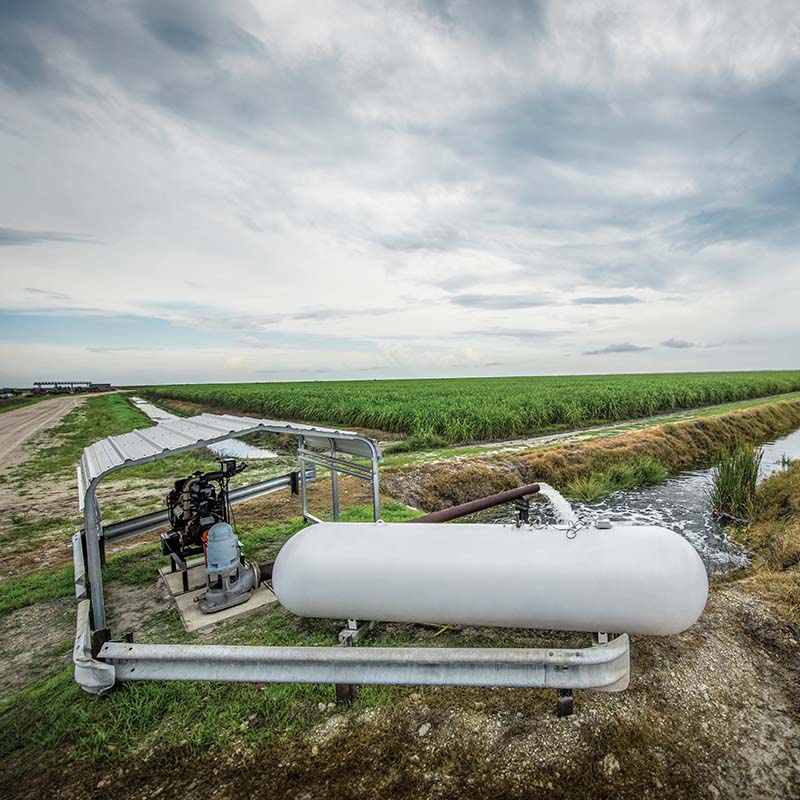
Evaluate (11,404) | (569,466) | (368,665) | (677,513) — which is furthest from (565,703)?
(11,404)

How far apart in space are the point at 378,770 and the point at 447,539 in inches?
58.3

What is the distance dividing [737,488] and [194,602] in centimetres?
975

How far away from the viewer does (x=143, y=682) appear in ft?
11.7

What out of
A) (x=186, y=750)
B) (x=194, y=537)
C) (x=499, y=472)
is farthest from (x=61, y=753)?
(x=499, y=472)

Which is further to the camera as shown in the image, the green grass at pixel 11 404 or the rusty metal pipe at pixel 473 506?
the green grass at pixel 11 404

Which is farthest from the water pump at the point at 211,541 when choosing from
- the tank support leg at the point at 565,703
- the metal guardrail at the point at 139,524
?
the tank support leg at the point at 565,703

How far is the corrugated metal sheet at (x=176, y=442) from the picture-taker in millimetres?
3873

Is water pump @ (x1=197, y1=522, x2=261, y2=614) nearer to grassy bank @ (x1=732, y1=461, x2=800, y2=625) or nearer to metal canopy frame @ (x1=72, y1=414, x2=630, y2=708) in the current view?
metal canopy frame @ (x1=72, y1=414, x2=630, y2=708)

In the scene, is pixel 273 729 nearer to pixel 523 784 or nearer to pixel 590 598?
pixel 523 784

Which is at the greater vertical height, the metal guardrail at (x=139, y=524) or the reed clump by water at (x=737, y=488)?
the metal guardrail at (x=139, y=524)

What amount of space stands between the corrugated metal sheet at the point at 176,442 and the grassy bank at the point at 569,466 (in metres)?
4.58

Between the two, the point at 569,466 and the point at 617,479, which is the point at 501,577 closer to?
the point at 569,466

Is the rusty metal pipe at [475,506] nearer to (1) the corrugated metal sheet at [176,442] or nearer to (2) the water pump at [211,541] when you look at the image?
(1) the corrugated metal sheet at [176,442]

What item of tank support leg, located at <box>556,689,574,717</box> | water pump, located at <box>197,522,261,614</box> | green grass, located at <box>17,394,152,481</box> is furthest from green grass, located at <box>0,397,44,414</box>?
tank support leg, located at <box>556,689,574,717</box>
